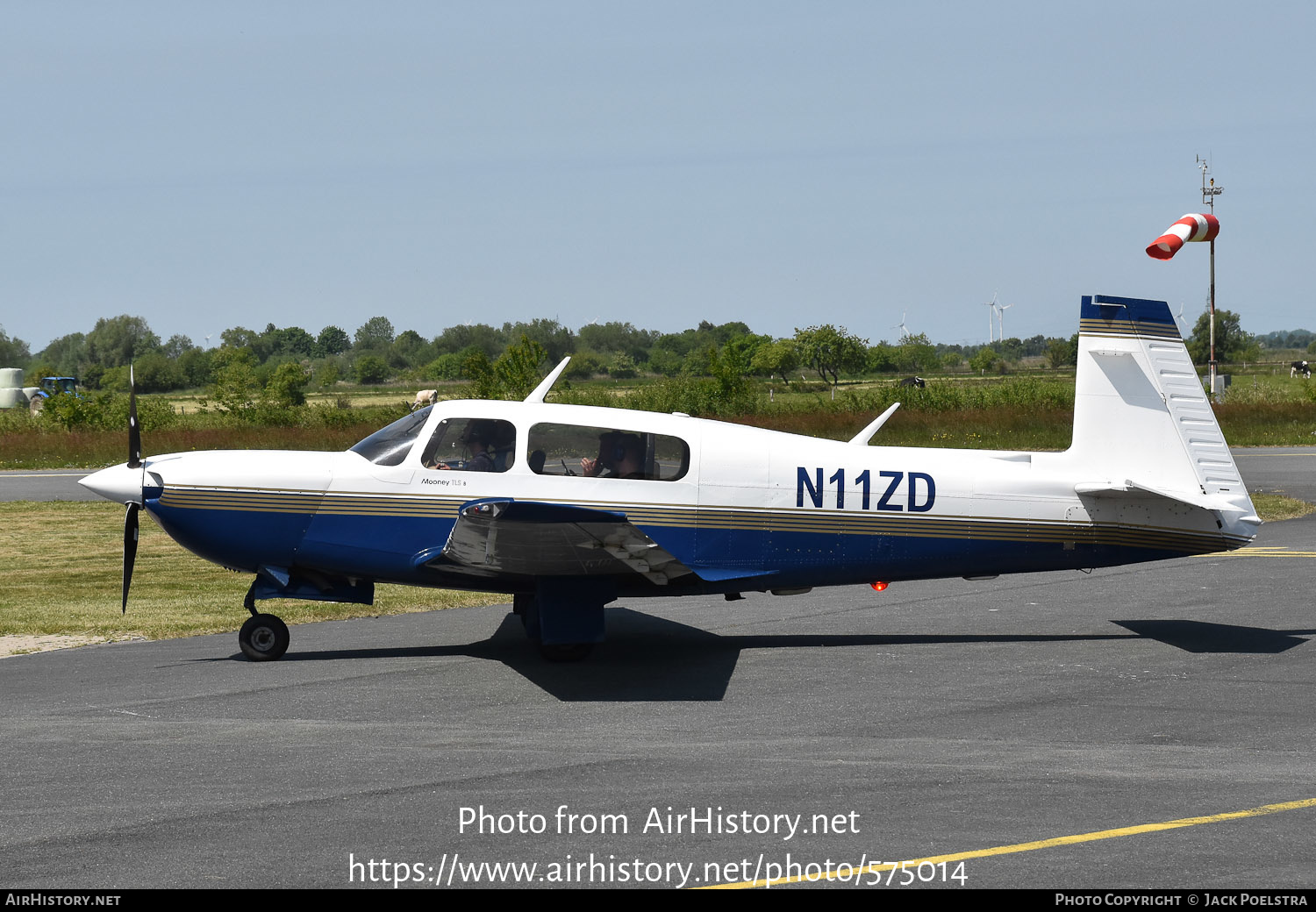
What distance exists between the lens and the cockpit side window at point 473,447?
9.52 meters

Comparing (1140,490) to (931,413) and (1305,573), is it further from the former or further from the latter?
(931,413)

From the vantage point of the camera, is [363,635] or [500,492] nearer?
[500,492]

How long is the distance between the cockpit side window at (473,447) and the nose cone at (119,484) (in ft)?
7.48

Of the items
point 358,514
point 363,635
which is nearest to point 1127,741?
point 358,514

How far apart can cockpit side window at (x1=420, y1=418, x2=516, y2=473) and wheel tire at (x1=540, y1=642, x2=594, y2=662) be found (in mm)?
1580

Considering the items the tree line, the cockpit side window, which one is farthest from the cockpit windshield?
the tree line

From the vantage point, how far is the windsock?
33.2 feet

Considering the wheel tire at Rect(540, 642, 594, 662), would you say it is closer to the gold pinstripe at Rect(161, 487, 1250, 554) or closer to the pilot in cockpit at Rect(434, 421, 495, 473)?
the gold pinstripe at Rect(161, 487, 1250, 554)

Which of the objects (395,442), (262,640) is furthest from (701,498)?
(262,640)

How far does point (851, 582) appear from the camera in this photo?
9.99 metres

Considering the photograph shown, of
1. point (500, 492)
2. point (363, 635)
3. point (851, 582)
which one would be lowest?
point (363, 635)

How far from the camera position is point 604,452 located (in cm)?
961

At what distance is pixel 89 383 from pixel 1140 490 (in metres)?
118

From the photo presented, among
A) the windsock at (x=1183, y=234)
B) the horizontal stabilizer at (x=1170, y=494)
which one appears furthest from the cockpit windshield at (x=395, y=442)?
the windsock at (x=1183, y=234)
